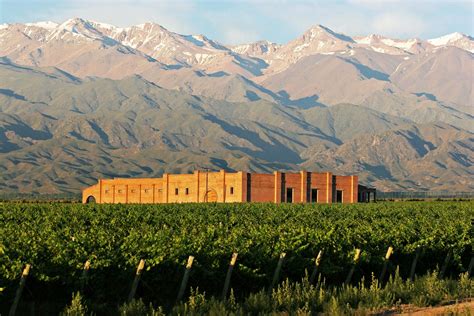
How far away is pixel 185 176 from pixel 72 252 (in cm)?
9701

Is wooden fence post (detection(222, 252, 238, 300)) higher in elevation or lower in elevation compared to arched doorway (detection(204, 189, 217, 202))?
lower

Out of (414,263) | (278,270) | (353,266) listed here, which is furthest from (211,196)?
(278,270)

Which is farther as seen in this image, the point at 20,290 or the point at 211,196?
the point at 211,196

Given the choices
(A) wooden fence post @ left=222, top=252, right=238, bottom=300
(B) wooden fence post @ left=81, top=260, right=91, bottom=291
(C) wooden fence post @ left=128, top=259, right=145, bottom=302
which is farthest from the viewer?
(A) wooden fence post @ left=222, top=252, right=238, bottom=300

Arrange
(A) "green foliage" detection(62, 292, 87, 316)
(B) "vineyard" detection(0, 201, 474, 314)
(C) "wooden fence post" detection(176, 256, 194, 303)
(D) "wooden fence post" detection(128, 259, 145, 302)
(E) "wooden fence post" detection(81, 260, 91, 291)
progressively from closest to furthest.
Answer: (A) "green foliage" detection(62, 292, 87, 316), (E) "wooden fence post" detection(81, 260, 91, 291), (B) "vineyard" detection(0, 201, 474, 314), (D) "wooden fence post" detection(128, 259, 145, 302), (C) "wooden fence post" detection(176, 256, 194, 303)

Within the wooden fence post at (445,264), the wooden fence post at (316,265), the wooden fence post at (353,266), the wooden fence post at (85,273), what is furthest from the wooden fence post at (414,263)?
the wooden fence post at (85,273)

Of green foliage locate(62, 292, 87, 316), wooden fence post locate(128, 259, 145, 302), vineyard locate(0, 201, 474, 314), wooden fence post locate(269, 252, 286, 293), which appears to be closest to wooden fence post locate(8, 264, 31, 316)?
vineyard locate(0, 201, 474, 314)

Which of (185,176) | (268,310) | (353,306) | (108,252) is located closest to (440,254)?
(353,306)

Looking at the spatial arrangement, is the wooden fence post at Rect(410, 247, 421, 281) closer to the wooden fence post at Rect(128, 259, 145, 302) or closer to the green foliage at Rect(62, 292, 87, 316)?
the wooden fence post at Rect(128, 259, 145, 302)

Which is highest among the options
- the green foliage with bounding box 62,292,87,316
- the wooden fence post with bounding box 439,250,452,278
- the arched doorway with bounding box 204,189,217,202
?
the arched doorway with bounding box 204,189,217,202

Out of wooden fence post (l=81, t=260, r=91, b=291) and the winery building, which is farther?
the winery building

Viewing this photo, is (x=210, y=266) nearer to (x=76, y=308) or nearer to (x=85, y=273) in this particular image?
(x=85, y=273)

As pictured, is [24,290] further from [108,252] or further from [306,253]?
[306,253]

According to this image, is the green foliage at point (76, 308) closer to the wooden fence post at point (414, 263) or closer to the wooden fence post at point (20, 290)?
the wooden fence post at point (20, 290)
